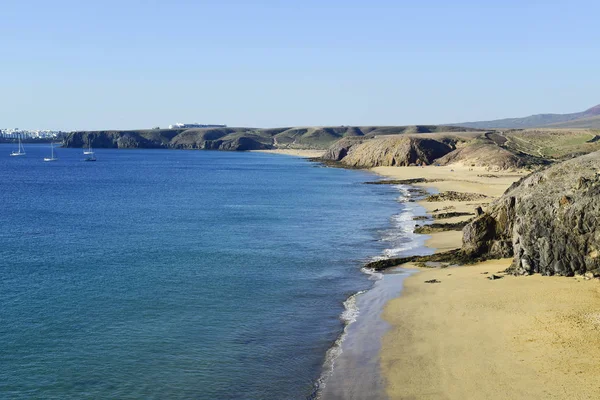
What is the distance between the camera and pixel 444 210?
59.4 metres

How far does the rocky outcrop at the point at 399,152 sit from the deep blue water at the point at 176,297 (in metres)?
75.6

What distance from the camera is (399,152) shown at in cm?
13950

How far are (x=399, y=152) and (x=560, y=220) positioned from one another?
11143cm

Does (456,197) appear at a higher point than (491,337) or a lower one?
higher

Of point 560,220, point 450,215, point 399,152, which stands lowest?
point 450,215

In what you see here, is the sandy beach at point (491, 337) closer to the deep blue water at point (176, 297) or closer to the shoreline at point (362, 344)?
the shoreline at point (362, 344)

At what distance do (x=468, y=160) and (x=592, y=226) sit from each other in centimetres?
9971

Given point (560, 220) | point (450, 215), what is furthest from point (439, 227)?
point (560, 220)

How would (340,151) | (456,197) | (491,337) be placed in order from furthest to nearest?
(340,151) < (456,197) < (491,337)

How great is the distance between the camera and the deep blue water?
2053cm

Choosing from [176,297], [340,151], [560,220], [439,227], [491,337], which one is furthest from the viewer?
[340,151]

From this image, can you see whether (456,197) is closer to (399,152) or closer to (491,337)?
(491,337)

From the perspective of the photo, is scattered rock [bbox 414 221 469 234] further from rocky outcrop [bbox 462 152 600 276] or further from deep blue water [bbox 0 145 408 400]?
rocky outcrop [bbox 462 152 600 276]

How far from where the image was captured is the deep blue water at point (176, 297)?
20.5m
